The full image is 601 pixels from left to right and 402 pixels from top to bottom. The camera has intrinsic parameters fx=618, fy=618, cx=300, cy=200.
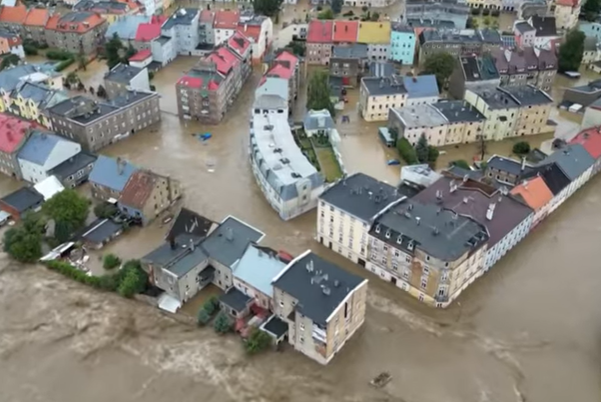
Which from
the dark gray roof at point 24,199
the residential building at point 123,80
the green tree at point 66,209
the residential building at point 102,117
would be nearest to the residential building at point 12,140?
the dark gray roof at point 24,199

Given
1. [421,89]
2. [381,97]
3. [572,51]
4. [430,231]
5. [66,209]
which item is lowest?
[66,209]

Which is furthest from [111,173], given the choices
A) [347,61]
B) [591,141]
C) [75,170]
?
[591,141]

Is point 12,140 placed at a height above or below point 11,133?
below

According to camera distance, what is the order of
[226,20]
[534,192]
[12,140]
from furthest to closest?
[226,20] → [12,140] → [534,192]

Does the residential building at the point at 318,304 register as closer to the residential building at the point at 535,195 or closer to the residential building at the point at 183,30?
the residential building at the point at 535,195

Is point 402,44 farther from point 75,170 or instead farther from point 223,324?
point 223,324

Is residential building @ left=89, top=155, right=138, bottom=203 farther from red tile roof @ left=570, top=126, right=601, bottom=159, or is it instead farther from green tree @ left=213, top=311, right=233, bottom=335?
red tile roof @ left=570, top=126, right=601, bottom=159
